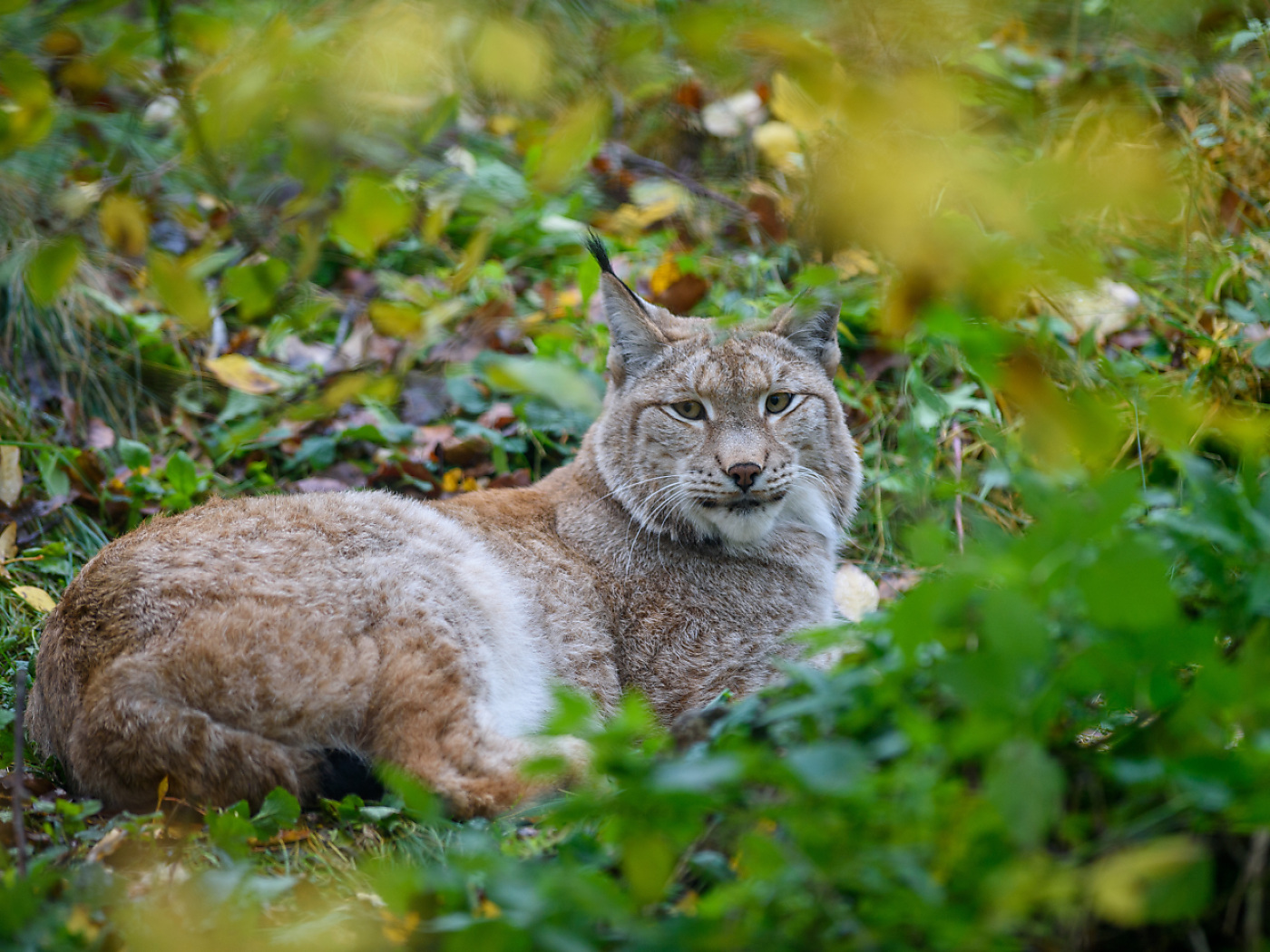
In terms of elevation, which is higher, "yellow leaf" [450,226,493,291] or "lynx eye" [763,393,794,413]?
"yellow leaf" [450,226,493,291]

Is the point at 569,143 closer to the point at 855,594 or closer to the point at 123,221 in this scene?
the point at 123,221

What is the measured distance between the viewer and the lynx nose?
3562 millimetres

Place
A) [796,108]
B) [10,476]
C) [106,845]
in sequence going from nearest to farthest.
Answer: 1. [106,845]
2. [796,108]
3. [10,476]

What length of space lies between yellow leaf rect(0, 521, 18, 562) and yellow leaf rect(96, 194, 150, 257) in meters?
2.76

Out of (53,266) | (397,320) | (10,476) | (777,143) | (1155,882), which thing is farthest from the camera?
(777,143)

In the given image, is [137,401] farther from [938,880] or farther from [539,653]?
[938,880]

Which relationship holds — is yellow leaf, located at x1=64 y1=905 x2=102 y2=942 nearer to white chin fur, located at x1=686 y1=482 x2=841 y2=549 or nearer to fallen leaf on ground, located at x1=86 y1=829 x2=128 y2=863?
fallen leaf on ground, located at x1=86 y1=829 x2=128 y2=863

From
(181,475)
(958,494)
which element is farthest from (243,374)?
(958,494)

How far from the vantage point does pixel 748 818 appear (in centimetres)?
157

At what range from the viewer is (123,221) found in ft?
5.96

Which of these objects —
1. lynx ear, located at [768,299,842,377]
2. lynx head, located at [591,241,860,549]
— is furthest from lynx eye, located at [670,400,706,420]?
lynx ear, located at [768,299,842,377]

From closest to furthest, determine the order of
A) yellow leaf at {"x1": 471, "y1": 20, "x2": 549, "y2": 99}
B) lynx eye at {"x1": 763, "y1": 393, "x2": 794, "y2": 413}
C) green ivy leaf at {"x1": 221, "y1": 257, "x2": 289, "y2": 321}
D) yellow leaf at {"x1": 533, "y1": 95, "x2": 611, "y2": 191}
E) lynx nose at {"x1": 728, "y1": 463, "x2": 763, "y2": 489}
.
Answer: yellow leaf at {"x1": 471, "y1": 20, "x2": 549, "y2": 99} < yellow leaf at {"x1": 533, "y1": 95, "x2": 611, "y2": 191} < green ivy leaf at {"x1": 221, "y1": 257, "x2": 289, "y2": 321} < lynx nose at {"x1": 728, "y1": 463, "x2": 763, "y2": 489} < lynx eye at {"x1": 763, "y1": 393, "x2": 794, "y2": 413}

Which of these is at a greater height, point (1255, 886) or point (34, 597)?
point (1255, 886)

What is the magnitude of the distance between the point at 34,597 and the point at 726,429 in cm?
271
